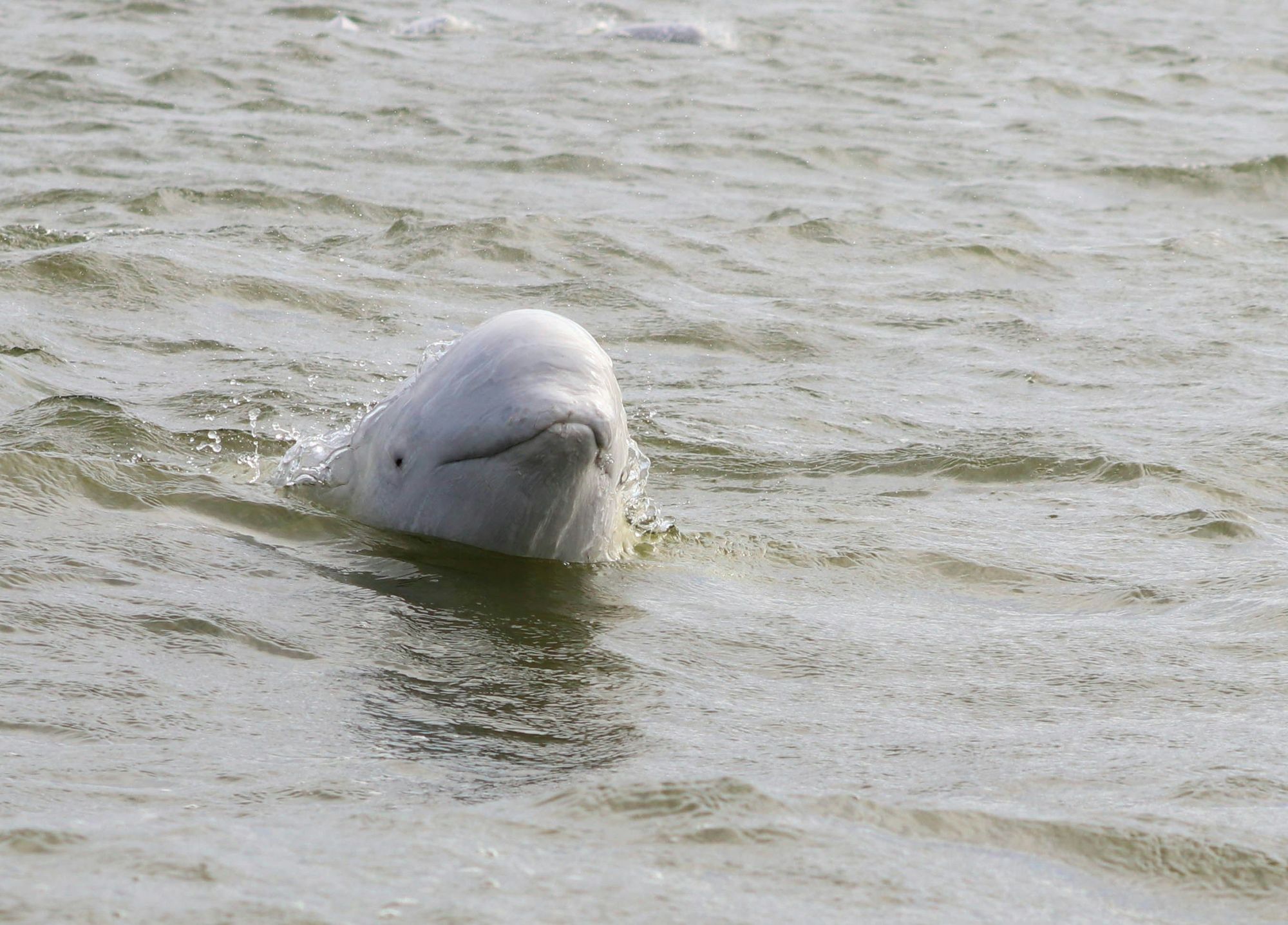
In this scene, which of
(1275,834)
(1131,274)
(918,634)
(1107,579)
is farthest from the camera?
(1131,274)

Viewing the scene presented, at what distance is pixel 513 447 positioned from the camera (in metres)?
4.70

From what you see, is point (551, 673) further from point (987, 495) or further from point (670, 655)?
point (987, 495)

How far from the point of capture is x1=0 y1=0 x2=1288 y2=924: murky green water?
120 inches

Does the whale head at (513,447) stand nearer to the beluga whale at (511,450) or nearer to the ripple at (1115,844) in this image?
the beluga whale at (511,450)

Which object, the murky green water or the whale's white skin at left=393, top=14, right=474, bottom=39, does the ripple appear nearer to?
the murky green water

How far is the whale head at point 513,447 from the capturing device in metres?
4.67

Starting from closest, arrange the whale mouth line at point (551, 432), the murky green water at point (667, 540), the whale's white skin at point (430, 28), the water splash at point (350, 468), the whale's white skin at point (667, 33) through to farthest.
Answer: the murky green water at point (667, 540) < the whale mouth line at point (551, 432) < the water splash at point (350, 468) < the whale's white skin at point (430, 28) < the whale's white skin at point (667, 33)

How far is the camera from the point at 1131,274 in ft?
36.8

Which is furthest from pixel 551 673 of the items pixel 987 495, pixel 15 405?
pixel 15 405

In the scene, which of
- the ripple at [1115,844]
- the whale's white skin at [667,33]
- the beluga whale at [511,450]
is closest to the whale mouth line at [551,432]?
the beluga whale at [511,450]

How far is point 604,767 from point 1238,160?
13060 millimetres

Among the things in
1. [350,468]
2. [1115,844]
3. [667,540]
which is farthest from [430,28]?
[1115,844]

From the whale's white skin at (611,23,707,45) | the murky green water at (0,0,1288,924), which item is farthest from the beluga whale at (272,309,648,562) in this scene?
the whale's white skin at (611,23,707,45)

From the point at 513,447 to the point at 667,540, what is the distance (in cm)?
114
